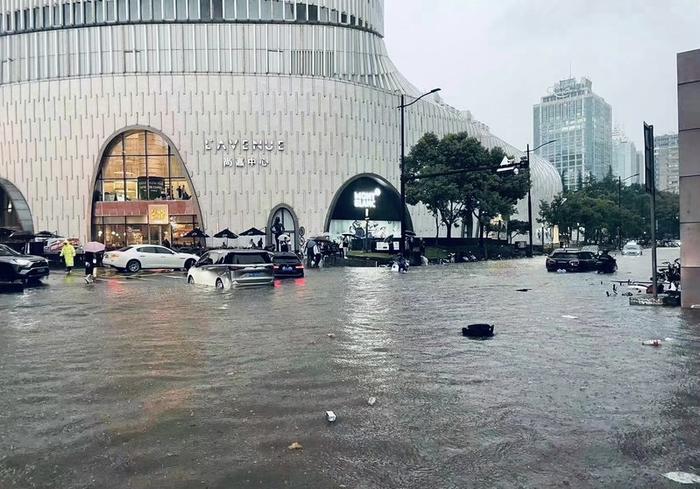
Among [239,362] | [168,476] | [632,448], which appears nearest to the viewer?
[168,476]

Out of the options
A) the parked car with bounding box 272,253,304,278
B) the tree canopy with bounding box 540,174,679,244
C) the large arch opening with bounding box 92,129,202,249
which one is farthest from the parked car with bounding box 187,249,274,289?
the tree canopy with bounding box 540,174,679,244

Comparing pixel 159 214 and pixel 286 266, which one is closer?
pixel 286 266

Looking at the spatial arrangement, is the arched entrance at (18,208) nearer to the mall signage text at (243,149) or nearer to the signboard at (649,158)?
the mall signage text at (243,149)

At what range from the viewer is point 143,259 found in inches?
1305

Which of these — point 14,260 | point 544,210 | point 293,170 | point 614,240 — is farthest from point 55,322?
point 614,240

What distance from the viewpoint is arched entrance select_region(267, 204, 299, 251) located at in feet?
180

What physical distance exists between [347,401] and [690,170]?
40.7ft

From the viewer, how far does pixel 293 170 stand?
55.7 metres

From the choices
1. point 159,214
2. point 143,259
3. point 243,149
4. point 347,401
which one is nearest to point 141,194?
point 159,214

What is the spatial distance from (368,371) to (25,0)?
2527 inches

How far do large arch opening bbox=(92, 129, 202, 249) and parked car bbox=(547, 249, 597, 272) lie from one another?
32567mm

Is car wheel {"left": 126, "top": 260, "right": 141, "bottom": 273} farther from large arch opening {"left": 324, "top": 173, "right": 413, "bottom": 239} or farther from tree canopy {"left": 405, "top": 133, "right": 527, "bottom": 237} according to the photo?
tree canopy {"left": 405, "top": 133, "right": 527, "bottom": 237}

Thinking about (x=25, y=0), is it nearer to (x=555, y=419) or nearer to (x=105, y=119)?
(x=105, y=119)

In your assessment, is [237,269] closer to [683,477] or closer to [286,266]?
[286,266]
